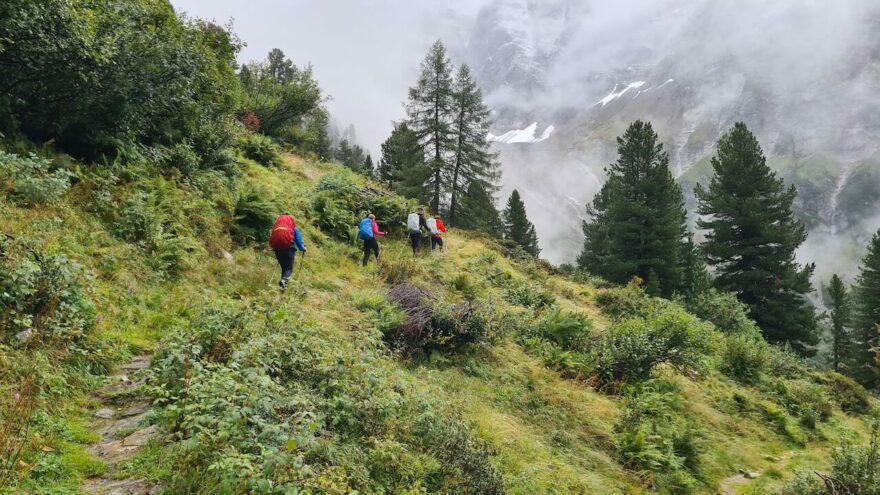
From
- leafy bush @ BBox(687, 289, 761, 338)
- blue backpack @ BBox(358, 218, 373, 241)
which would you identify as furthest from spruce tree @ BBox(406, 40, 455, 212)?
blue backpack @ BBox(358, 218, 373, 241)

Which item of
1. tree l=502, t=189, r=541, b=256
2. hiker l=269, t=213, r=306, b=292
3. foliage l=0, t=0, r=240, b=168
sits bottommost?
hiker l=269, t=213, r=306, b=292

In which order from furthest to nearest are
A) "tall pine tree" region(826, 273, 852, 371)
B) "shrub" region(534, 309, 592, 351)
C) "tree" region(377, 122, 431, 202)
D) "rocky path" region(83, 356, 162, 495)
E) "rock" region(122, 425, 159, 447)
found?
"tall pine tree" region(826, 273, 852, 371) < "tree" region(377, 122, 431, 202) < "shrub" region(534, 309, 592, 351) < "rock" region(122, 425, 159, 447) < "rocky path" region(83, 356, 162, 495)

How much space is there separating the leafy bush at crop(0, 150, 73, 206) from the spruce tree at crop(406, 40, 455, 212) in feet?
78.8

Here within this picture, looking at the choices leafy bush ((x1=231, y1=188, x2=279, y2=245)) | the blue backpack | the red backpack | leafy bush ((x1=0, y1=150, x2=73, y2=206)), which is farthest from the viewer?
the blue backpack

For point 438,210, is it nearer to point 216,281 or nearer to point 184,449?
point 216,281

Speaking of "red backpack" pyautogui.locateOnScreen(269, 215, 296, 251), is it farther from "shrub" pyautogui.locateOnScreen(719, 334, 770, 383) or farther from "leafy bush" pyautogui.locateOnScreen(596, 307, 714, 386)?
"shrub" pyautogui.locateOnScreen(719, 334, 770, 383)

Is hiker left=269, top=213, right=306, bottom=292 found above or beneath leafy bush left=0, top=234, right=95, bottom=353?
above

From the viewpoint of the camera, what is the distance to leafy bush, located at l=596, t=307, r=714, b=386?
980 centimetres

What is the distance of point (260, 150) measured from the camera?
19297mm

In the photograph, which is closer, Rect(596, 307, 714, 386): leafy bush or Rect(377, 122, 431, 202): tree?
Rect(596, 307, 714, 386): leafy bush

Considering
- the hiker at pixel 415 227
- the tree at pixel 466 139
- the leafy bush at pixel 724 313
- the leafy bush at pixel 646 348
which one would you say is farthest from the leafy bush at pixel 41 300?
the tree at pixel 466 139

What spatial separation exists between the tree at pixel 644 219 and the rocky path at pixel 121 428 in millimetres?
26456

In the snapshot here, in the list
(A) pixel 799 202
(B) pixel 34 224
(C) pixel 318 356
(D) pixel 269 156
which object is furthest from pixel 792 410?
(A) pixel 799 202

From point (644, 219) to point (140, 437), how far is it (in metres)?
29.5
